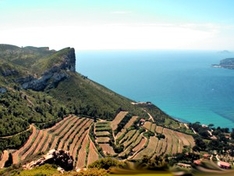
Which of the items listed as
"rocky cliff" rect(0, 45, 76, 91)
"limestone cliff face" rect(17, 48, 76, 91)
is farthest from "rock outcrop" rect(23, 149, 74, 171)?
"limestone cliff face" rect(17, 48, 76, 91)

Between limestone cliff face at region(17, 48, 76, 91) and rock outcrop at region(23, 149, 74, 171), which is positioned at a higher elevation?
limestone cliff face at region(17, 48, 76, 91)

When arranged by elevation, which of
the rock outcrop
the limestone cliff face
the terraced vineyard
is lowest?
the terraced vineyard

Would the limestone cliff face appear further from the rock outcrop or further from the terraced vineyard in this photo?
the rock outcrop

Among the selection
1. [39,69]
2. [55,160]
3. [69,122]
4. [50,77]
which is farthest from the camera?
[39,69]

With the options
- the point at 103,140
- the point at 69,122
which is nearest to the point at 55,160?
the point at 103,140

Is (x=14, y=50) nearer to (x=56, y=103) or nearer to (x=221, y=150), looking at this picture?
(x=56, y=103)

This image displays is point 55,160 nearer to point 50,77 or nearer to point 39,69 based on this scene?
point 50,77

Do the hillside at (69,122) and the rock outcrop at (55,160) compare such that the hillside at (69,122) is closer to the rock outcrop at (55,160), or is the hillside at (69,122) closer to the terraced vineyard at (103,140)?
the terraced vineyard at (103,140)

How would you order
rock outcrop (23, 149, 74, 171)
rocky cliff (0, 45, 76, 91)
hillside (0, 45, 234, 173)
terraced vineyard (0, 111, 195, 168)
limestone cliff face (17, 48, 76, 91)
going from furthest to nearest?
limestone cliff face (17, 48, 76, 91) < rocky cliff (0, 45, 76, 91) < hillside (0, 45, 234, 173) < terraced vineyard (0, 111, 195, 168) < rock outcrop (23, 149, 74, 171)
